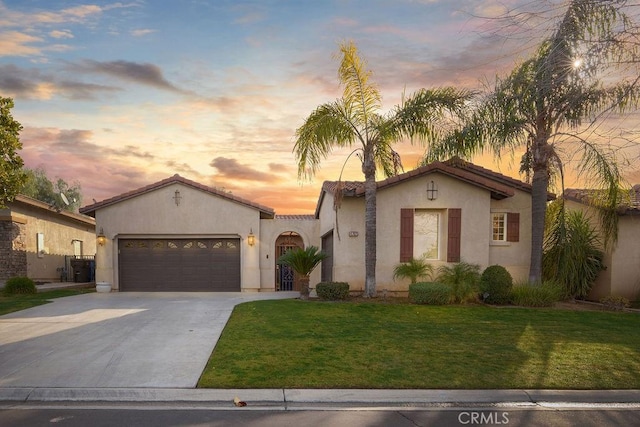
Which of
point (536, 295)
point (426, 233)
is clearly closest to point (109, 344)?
point (426, 233)

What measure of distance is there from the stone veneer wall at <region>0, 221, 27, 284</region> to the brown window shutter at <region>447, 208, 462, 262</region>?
61.0 feet

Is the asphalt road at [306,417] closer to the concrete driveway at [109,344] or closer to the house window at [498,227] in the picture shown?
the concrete driveway at [109,344]

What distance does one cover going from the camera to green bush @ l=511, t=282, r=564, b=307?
1382 cm

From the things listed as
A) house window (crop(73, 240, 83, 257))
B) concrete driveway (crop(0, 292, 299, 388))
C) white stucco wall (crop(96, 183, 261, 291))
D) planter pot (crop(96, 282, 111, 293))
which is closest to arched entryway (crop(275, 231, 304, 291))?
white stucco wall (crop(96, 183, 261, 291))

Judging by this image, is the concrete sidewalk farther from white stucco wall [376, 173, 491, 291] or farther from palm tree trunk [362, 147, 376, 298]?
white stucco wall [376, 173, 491, 291]

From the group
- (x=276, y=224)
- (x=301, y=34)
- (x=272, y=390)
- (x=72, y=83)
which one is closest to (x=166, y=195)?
(x=276, y=224)

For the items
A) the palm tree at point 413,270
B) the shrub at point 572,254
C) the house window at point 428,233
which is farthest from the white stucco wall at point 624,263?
the palm tree at point 413,270

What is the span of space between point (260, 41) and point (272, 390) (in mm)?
9310

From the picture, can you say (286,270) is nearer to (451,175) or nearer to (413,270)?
(413,270)

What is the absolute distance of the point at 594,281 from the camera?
16.1 metres

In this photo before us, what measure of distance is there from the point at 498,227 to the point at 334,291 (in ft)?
22.7

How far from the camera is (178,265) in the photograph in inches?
762

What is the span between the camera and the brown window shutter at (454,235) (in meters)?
15.9

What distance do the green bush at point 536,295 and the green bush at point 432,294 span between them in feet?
6.94
